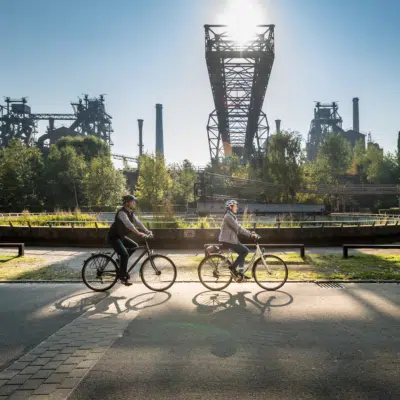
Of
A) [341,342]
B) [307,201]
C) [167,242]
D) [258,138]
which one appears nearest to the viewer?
[341,342]

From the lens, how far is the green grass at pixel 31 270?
884 centimetres

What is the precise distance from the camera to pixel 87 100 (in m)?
111

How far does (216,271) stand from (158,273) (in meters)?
1.19

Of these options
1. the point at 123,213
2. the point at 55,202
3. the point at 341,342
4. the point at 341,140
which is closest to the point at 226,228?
the point at 123,213

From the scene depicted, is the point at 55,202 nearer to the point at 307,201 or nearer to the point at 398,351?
the point at 307,201

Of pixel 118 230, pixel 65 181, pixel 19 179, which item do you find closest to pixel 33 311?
pixel 118 230

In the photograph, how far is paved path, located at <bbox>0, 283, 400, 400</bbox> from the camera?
11.1 feet

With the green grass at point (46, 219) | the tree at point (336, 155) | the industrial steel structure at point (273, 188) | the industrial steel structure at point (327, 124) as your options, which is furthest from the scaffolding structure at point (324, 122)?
the green grass at point (46, 219)

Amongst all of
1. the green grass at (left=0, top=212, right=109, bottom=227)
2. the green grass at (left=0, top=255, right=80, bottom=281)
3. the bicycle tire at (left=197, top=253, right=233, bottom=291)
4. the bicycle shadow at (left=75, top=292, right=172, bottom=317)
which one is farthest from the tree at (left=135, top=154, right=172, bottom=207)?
the bicycle shadow at (left=75, top=292, right=172, bottom=317)

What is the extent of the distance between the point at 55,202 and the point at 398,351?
5543cm

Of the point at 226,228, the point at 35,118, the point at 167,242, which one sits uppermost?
the point at 35,118

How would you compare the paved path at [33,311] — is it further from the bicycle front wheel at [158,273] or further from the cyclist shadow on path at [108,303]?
the bicycle front wheel at [158,273]

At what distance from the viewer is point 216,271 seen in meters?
7.27

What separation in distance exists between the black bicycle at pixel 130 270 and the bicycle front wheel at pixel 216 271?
62 centimetres
